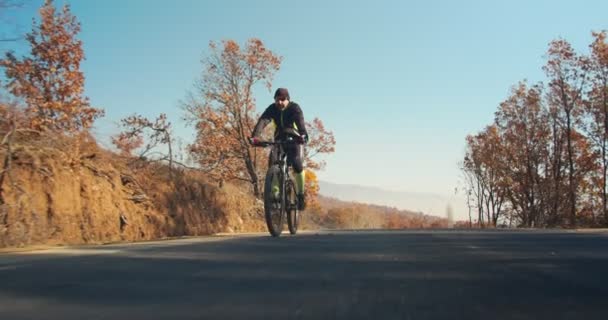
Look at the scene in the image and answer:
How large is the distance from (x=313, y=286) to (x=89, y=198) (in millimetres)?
11850

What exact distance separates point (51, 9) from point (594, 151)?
3827 centimetres

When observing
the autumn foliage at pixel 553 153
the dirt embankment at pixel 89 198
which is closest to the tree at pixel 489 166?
the autumn foliage at pixel 553 153

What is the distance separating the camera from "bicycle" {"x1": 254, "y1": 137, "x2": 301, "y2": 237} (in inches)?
349

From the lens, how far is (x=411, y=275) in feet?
13.8

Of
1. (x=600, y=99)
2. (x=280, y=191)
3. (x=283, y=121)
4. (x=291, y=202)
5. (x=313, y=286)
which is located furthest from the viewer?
(x=600, y=99)

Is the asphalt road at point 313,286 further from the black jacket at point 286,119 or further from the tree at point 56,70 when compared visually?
the tree at point 56,70

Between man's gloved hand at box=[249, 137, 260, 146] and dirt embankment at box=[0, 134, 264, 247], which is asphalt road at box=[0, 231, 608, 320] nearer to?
man's gloved hand at box=[249, 137, 260, 146]

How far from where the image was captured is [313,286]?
12.3 ft

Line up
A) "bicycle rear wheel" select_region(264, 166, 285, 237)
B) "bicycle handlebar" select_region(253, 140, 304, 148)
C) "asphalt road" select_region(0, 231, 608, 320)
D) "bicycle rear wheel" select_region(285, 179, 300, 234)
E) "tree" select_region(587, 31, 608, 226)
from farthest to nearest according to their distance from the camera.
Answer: "tree" select_region(587, 31, 608, 226) → "bicycle rear wheel" select_region(285, 179, 300, 234) → "bicycle rear wheel" select_region(264, 166, 285, 237) → "bicycle handlebar" select_region(253, 140, 304, 148) → "asphalt road" select_region(0, 231, 608, 320)

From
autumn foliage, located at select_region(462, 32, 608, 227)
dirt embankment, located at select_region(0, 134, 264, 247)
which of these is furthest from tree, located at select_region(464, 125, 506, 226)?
dirt embankment, located at select_region(0, 134, 264, 247)

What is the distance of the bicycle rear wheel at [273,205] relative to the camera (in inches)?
349

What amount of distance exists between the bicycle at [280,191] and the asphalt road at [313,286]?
3075mm

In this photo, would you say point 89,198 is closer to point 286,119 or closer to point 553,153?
point 286,119

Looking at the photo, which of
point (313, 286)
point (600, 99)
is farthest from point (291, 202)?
point (600, 99)
